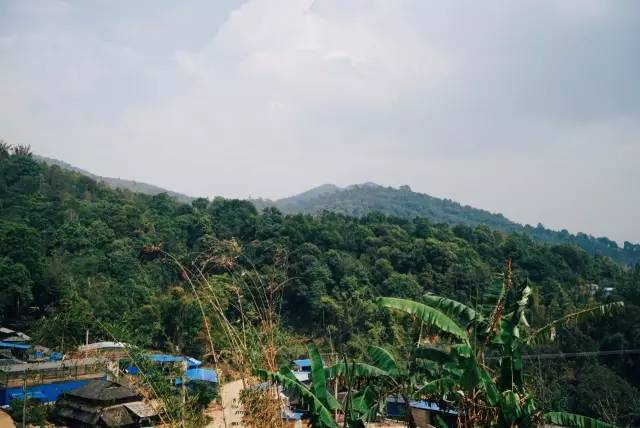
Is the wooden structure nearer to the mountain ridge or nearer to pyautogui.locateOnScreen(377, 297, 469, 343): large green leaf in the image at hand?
pyautogui.locateOnScreen(377, 297, 469, 343): large green leaf

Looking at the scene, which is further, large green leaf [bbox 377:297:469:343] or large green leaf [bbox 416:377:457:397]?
large green leaf [bbox 377:297:469:343]

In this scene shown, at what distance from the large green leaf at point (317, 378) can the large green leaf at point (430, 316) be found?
974 mm

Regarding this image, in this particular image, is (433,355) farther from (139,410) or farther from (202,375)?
(202,375)

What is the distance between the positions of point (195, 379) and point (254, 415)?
1471 centimetres

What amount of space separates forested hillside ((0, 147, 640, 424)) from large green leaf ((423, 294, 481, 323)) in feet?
41.1

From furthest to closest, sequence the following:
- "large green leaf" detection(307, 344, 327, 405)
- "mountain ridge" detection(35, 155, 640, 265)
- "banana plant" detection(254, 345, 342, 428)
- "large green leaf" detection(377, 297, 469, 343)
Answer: "mountain ridge" detection(35, 155, 640, 265)
"large green leaf" detection(377, 297, 469, 343)
"large green leaf" detection(307, 344, 327, 405)
"banana plant" detection(254, 345, 342, 428)

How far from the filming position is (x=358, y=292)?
1278 inches

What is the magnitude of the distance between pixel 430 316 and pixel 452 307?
0.54 m

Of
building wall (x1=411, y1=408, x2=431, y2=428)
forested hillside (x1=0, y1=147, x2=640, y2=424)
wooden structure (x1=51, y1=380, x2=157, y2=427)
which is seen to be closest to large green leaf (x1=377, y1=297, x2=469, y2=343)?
wooden structure (x1=51, y1=380, x2=157, y2=427)

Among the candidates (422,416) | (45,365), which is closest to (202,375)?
(45,365)

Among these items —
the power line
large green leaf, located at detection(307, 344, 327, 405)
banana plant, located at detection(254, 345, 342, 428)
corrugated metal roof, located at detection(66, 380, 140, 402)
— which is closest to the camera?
banana plant, located at detection(254, 345, 342, 428)

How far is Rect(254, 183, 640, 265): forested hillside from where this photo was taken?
10544 cm

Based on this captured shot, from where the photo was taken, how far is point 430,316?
5.63 metres

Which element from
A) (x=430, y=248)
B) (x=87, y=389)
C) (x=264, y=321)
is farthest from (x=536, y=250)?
(x=264, y=321)
